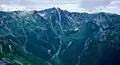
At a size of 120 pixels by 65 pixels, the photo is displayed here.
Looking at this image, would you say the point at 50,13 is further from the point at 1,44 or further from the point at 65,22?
the point at 1,44

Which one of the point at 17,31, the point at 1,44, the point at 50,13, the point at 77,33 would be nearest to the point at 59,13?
the point at 50,13

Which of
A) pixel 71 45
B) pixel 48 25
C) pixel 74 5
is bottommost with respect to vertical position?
pixel 71 45

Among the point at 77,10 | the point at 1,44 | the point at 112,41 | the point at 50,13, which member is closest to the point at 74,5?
the point at 77,10

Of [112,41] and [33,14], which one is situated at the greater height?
[33,14]

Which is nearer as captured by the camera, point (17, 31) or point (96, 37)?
point (17, 31)

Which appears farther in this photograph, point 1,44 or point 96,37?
point 96,37

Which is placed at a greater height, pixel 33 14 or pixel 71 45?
pixel 33 14

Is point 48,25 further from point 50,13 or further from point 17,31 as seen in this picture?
point 17,31
